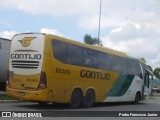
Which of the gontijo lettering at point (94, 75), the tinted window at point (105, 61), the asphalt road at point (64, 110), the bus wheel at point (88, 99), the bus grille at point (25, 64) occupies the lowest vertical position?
the asphalt road at point (64, 110)

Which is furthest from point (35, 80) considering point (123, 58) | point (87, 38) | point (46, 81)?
point (87, 38)

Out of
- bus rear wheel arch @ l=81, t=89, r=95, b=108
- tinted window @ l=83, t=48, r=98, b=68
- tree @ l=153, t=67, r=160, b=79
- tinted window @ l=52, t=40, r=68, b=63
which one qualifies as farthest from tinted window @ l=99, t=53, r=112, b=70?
tree @ l=153, t=67, r=160, b=79

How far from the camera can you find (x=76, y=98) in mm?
20453

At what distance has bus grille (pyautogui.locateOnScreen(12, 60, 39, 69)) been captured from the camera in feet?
61.2

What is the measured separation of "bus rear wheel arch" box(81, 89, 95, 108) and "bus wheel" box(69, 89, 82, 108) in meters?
0.43

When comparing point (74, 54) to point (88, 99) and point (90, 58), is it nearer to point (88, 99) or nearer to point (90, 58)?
point (90, 58)

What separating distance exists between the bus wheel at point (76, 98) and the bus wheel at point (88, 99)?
449 mm

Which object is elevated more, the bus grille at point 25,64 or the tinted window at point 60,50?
the tinted window at point 60,50

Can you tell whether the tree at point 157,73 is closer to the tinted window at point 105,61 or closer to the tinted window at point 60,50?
the tinted window at point 105,61

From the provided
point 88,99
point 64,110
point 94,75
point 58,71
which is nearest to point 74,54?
point 58,71

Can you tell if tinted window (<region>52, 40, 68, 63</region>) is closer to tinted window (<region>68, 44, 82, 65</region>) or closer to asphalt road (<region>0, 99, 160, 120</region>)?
tinted window (<region>68, 44, 82, 65</region>)

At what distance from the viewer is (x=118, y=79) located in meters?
24.7

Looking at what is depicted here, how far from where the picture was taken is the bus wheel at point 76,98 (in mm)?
20203

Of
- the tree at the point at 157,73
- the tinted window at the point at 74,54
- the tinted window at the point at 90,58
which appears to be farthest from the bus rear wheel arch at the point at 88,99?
the tree at the point at 157,73
